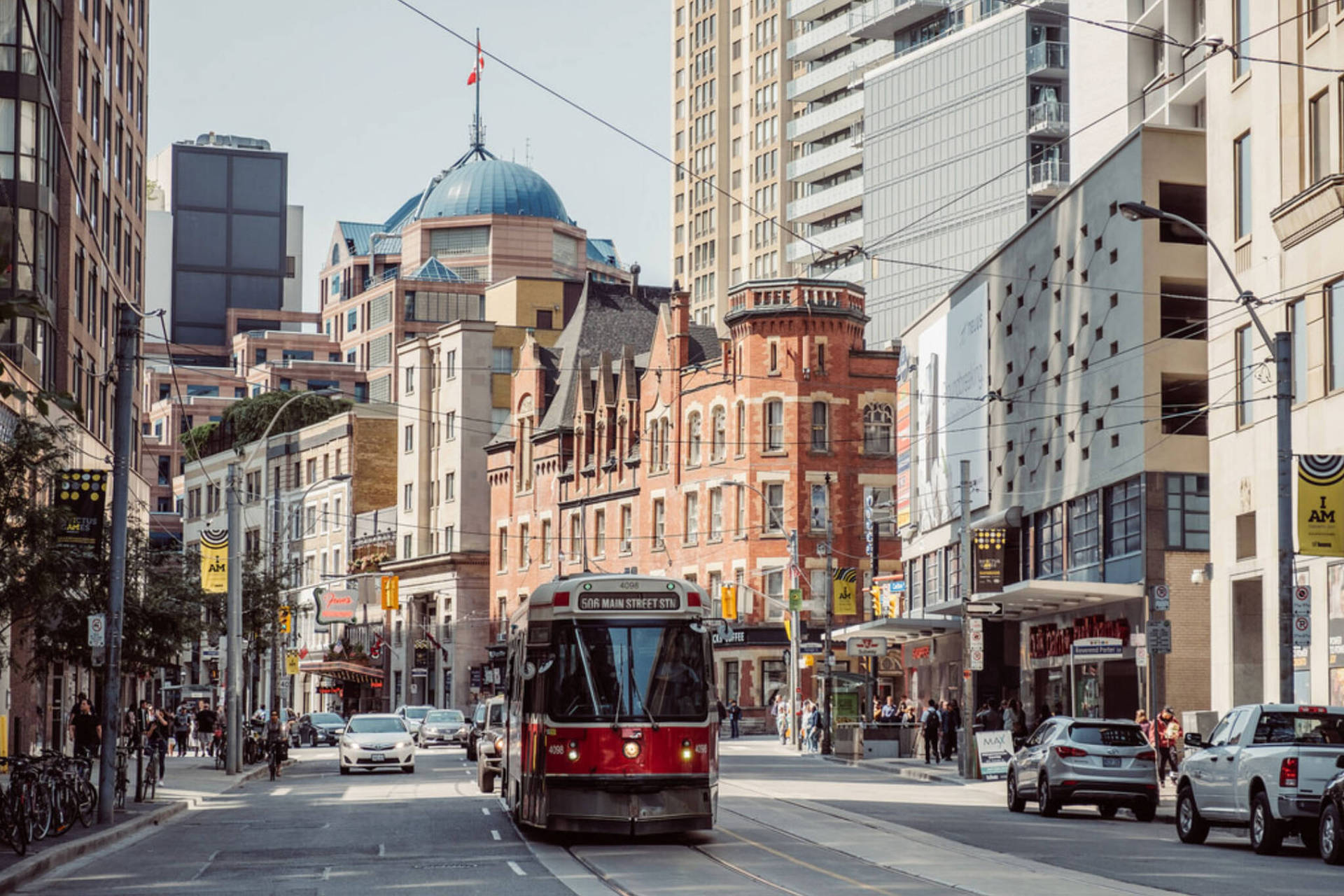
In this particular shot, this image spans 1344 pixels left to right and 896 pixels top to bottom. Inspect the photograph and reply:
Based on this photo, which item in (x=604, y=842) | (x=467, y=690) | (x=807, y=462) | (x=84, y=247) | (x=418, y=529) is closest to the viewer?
(x=604, y=842)

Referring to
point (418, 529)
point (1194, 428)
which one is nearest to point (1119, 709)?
point (1194, 428)

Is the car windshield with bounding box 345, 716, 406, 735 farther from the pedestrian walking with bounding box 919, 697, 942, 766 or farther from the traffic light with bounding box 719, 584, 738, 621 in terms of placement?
the traffic light with bounding box 719, 584, 738, 621

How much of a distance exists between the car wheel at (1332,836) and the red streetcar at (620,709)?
6.91 metres

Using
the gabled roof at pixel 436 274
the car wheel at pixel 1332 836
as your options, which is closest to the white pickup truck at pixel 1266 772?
the car wheel at pixel 1332 836

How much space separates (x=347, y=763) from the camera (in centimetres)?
4862

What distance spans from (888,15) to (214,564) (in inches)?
2932

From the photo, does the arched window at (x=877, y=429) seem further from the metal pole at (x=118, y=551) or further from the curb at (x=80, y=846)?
the metal pole at (x=118, y=551)

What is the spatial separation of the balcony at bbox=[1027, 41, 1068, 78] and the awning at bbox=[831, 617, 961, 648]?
1486 inches

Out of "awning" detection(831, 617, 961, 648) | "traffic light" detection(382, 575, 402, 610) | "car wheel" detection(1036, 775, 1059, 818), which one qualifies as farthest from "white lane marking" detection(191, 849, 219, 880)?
"traffic light" detection(382, 575, 402, 610)

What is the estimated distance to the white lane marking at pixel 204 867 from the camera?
20702 mm

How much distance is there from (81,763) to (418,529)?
279ft

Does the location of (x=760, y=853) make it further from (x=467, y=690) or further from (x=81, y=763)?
(x=467, y=690)

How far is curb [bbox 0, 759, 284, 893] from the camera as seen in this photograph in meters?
20.3

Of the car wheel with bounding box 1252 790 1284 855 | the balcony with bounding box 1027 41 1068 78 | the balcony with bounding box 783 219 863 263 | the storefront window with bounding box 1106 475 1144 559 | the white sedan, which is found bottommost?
the white sedan
